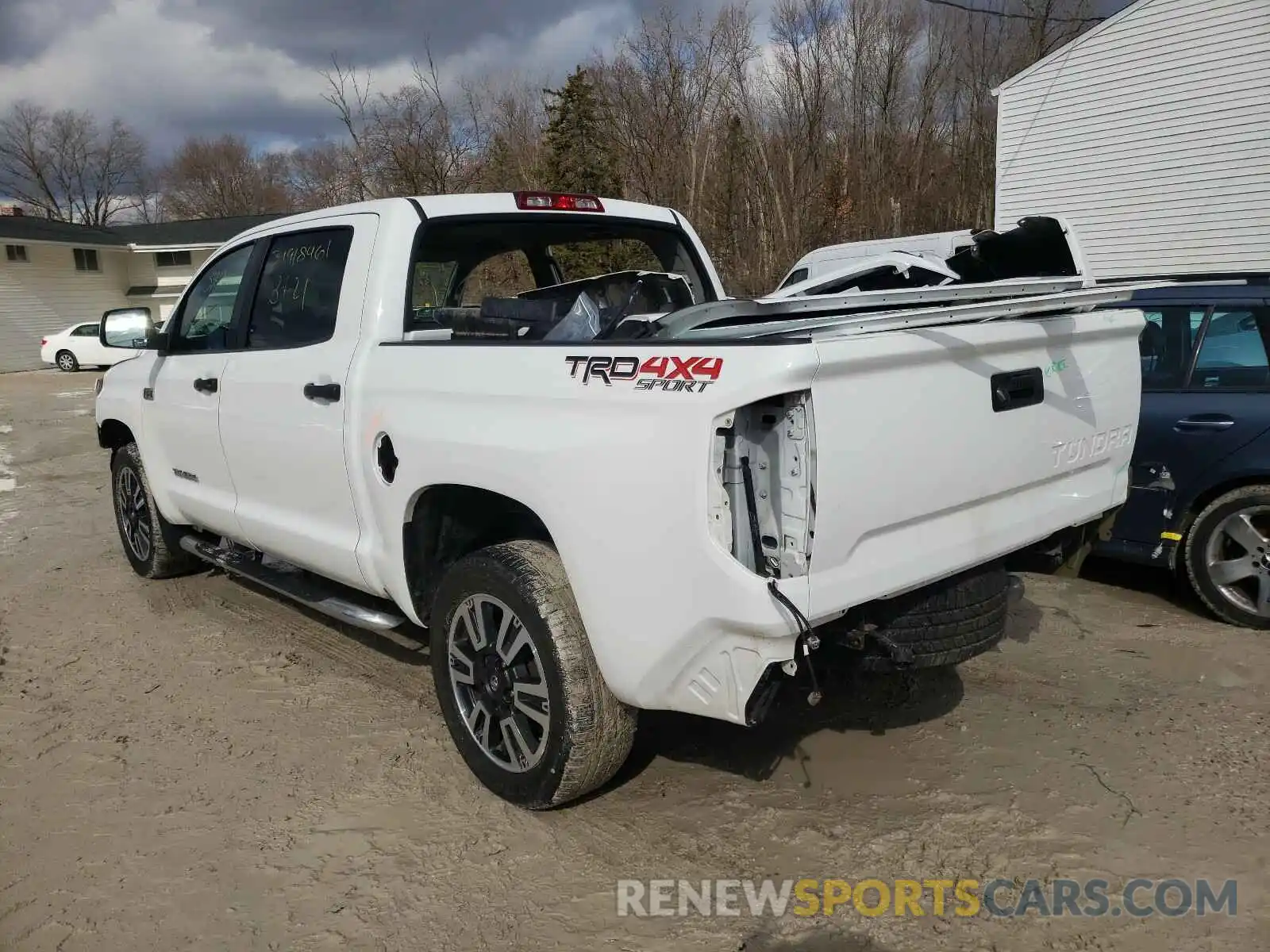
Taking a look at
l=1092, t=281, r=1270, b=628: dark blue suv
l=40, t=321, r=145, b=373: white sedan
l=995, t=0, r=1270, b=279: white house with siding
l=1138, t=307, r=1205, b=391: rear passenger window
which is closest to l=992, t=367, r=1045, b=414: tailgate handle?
l=1092, t=281, r=1270, b=628: dark blue suv

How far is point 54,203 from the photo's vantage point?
6266 centimetres

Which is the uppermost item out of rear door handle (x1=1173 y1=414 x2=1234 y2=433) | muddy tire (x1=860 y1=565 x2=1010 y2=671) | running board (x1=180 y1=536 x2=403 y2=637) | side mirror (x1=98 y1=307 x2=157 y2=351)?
side mirror (x1=98 y1=307 x2=157 y2=351)

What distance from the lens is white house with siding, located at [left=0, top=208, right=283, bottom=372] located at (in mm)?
30562

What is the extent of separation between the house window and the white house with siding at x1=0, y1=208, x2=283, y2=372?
0.03 m

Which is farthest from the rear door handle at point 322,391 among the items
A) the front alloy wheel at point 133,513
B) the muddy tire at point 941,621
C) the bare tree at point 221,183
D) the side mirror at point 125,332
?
the bare tree at point 221,183

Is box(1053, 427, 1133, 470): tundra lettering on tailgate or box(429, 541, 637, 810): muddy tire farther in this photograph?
box(1053, 427, 1133, 470): tundra lettering on tailgate

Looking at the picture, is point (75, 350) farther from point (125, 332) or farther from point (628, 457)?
point (628, 457)

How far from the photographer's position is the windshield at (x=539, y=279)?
3979 millimetres

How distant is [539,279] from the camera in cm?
520

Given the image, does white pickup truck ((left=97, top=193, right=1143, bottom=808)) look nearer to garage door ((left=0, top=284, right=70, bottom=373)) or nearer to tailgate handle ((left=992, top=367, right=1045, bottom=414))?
tailgate handle ((left=992, top=367, right=1045, bottom=414))

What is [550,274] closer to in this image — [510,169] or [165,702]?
[165,702]

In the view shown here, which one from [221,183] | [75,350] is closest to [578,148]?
[75,350]

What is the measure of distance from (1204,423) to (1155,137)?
40.3 ft

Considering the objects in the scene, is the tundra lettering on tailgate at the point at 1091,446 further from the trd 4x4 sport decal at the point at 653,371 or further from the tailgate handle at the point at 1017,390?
the trd 4x4 sport decal at the point at 653,371
